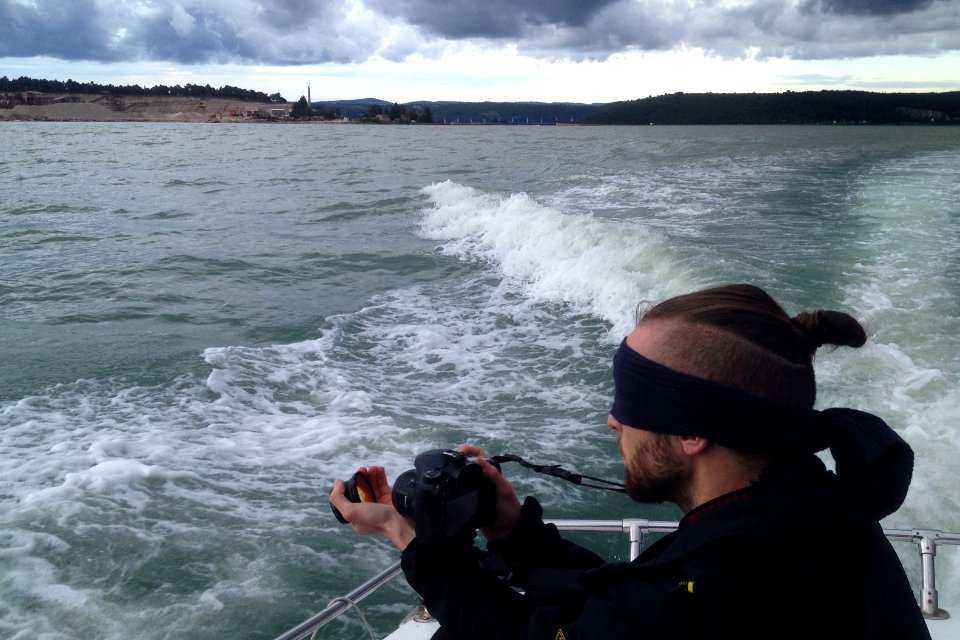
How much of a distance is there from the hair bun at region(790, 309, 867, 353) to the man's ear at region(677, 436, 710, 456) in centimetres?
29

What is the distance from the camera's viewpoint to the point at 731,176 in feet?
81.3

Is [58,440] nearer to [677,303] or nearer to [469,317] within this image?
[469,317]

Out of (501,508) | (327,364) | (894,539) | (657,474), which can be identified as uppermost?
(657,474)

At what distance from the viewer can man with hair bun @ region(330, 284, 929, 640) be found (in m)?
1.12

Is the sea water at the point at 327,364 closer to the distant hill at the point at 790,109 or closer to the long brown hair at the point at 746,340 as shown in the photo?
the long brown hair at the point at 746,340

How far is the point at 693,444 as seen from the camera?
1.31 meters

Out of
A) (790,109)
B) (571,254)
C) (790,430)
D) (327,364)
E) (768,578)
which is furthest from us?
(790,109)

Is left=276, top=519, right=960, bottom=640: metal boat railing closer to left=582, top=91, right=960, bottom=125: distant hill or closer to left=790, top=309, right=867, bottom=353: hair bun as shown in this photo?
left=790, top=309, right=867, bottom=353: hair bun

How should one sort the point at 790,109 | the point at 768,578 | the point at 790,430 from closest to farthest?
the point at 768,578, the point at 790,430, the point at 790,109

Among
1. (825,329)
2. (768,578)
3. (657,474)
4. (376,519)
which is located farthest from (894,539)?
(376,519)

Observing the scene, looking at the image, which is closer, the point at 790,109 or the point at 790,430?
the point at 790,430

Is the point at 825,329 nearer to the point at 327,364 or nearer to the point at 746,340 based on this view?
the point at 746,340

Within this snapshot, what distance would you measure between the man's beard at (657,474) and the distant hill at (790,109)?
7428 cm

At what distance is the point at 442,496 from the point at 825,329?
0.81 m
